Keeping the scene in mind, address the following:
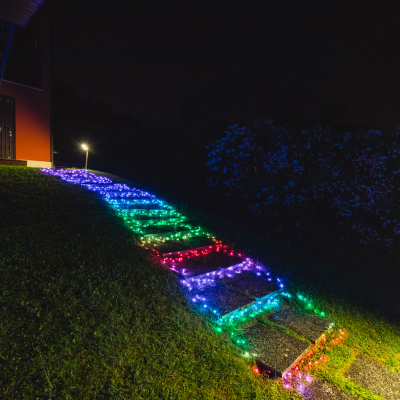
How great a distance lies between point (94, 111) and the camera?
2297 centimetres

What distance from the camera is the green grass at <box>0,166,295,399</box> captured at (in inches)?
76.9

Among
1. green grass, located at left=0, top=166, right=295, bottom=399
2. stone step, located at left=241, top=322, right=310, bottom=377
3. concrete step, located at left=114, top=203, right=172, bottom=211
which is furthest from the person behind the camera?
concrete step, located at left=114, top=203, right=172, bottom=211

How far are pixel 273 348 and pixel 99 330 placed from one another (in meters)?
1.61

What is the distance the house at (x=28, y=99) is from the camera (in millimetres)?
9164

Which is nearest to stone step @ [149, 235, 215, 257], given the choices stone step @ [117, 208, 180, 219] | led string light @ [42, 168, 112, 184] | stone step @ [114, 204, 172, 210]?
stone step @ [117, 208, 180, 219]

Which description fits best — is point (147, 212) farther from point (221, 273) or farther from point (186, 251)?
point (221, 273)

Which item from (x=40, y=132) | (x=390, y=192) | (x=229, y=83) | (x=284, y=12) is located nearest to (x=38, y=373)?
(x=390, y=192)

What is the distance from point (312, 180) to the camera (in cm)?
730

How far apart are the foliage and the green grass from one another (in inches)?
208

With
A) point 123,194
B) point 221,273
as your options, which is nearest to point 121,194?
point 123,194

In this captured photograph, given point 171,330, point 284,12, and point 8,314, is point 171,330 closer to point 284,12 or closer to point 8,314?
point 8,314

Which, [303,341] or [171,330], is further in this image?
[303,341]

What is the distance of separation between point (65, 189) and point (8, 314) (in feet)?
13.3

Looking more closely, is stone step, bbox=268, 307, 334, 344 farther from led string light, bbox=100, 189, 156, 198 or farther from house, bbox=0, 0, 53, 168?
house, bbox=0, 0, 53, 168
